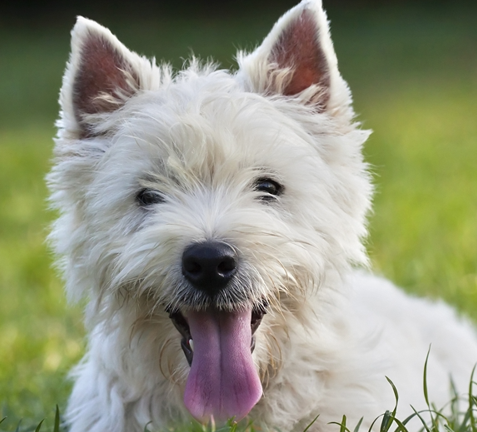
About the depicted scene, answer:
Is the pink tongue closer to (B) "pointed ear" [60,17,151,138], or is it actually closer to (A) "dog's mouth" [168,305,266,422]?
(A) "dog's mouth" [168,305,266,422]

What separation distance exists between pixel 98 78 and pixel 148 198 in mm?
800

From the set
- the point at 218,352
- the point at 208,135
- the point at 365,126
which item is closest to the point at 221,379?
the point at 218,352

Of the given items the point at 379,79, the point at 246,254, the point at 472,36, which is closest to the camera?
the point at 246,254

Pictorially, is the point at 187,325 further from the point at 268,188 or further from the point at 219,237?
the point at 268,188

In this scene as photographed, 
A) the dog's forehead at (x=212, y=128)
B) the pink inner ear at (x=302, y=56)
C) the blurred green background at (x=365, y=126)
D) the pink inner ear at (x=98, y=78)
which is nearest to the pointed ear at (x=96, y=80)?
the pink inner ear at (x=98, y=78)

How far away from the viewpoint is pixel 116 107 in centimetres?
440

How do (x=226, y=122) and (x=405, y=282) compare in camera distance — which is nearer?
(x=226, y=122)

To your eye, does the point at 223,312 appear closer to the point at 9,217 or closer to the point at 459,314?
the point at 459,314

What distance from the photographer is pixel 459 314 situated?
6402 millimetres

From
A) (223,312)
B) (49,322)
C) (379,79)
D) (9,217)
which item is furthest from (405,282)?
(379,79)

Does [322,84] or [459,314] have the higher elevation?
[322,84]

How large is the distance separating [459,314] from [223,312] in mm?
3164

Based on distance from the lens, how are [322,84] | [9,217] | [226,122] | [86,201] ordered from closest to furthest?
[226,122] → [86,201] → [322,84] → [9,217]

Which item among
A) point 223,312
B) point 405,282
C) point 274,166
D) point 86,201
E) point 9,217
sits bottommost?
point 9,217
